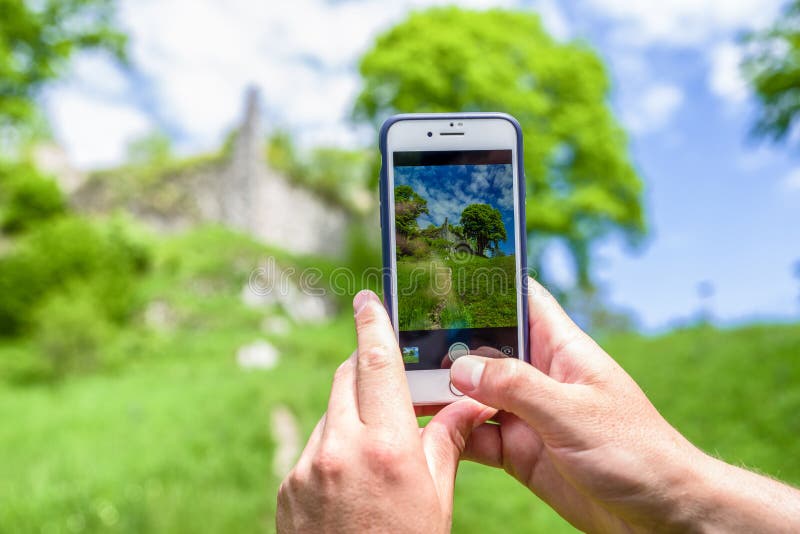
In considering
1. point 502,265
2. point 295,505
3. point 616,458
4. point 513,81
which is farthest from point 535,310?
point 513,81

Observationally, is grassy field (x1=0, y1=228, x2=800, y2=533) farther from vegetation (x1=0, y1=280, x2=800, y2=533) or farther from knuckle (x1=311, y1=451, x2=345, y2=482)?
knuckle (x1=311, y1=451, x2=345, y2=482)

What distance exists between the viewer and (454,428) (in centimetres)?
160

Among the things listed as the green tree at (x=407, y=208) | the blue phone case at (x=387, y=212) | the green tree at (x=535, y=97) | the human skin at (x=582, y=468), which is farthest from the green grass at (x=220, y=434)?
the green tree at (x=535, y=97)

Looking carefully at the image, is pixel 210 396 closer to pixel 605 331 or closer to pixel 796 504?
pixel 796 504

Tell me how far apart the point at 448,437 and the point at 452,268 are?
47 cm

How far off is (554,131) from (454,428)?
55.6 ft

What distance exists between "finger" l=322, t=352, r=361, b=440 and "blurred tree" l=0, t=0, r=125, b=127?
425 inches

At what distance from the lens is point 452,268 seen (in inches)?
69.2

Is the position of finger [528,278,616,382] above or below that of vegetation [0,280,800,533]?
above

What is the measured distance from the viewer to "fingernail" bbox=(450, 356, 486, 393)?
60.1 inches

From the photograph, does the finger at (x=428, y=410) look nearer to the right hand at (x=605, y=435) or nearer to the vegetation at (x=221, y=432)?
the right hand at (x=605, y=435)

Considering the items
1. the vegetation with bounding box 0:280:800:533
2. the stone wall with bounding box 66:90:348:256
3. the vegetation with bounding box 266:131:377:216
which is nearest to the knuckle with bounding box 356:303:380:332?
the vegetation with bounding box 0:280:800:533

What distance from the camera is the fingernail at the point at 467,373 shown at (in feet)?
5.01

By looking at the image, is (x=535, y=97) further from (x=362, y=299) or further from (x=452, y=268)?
(x=362, y=299)
